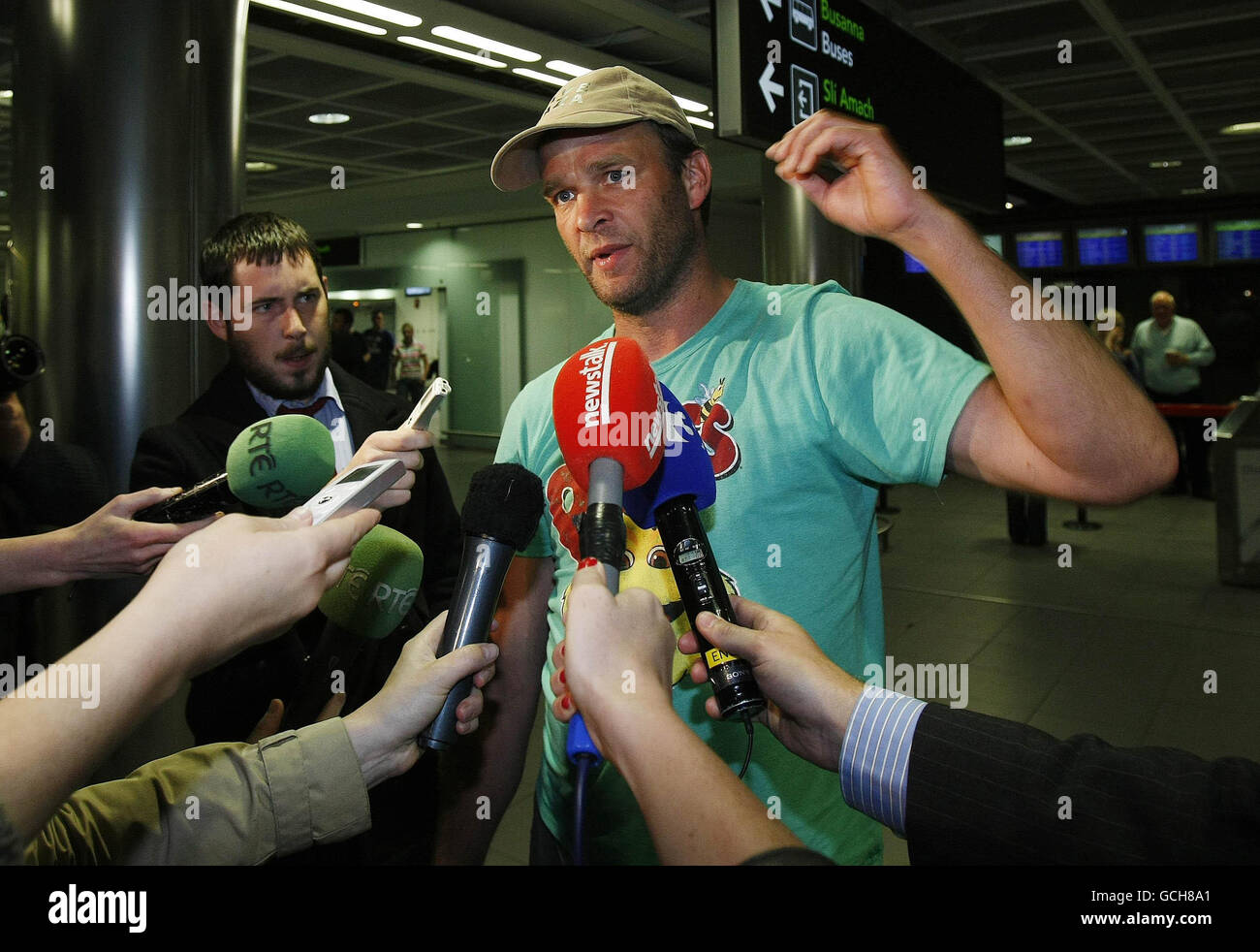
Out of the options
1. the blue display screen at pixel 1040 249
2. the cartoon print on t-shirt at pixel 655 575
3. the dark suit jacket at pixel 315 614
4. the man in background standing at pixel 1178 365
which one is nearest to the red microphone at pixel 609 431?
the cartoon print on t-shirt at pixel 655 575

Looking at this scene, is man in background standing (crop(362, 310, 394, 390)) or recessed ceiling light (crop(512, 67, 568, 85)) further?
man in background standing (crop(362, 310, 394, 390))

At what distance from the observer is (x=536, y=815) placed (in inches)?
59.0

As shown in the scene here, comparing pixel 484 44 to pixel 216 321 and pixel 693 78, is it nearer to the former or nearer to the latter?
pixel 693 78

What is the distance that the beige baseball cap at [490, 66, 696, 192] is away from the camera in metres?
1.33

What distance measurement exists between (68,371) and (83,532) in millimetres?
1228

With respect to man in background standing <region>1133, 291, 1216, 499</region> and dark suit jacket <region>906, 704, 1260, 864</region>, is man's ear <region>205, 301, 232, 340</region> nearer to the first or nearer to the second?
dark suit jacket <region>906, 704, 1260, 864</region>

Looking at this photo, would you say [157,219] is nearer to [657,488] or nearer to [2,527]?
[2,527]

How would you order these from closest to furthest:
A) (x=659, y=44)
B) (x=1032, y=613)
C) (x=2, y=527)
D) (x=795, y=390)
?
(x=795, y=390)
(x=2, y=527)
(x=1032, y=613)
(x=659, y=44)

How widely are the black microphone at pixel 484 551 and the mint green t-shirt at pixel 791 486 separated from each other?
0.28m

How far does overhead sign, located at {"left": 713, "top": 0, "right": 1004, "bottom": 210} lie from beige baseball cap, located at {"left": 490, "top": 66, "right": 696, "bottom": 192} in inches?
54.9

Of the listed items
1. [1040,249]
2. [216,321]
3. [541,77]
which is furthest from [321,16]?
[1040,249]

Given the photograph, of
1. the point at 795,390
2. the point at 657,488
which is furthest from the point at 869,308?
the point at 657,488

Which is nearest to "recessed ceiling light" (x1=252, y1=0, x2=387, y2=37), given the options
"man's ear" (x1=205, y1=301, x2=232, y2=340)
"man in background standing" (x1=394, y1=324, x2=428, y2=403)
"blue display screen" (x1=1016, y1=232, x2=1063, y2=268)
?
"man's ear" (x1=205, y1=301, x2=232, y2=340)

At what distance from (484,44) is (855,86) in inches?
137
